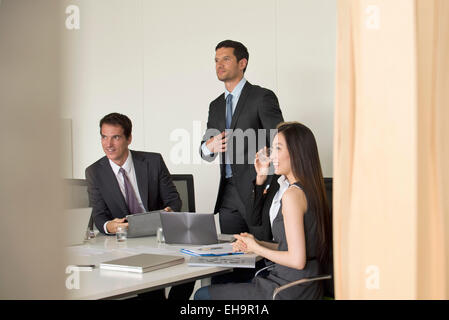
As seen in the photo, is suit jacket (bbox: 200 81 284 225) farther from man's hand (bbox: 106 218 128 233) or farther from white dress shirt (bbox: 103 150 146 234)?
man's hand (bbox: 106 218 128 233)

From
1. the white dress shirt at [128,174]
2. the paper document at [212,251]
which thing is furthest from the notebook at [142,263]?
the white dress shirt at [128,174]

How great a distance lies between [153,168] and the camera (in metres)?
3.28

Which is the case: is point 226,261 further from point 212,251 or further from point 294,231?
point 294,231

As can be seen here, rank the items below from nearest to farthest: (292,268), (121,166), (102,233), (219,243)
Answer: (292,268) < (219,243) < (102,233) < (121,166)

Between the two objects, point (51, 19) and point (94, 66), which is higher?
point (94, 66)

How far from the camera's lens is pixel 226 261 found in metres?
2.00

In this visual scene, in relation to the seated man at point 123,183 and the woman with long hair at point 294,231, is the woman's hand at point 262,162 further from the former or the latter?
the seated man at point 123,183

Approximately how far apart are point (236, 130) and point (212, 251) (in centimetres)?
141

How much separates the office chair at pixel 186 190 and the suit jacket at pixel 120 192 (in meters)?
0.15

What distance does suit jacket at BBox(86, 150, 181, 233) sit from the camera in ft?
9.96

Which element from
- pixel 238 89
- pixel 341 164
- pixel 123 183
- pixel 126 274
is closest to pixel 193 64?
pixel 238 89

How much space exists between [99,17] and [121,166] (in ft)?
10.3
